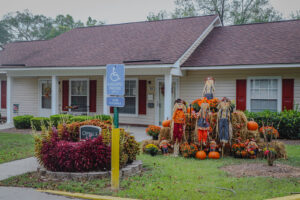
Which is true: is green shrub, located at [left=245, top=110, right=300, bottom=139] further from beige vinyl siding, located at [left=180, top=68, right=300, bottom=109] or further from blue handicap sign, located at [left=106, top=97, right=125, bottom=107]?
blue handicap sign, located at [left=106, top=97, right=125, bottom=107]

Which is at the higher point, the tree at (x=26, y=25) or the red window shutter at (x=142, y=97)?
the tree at (x=26, y=25)

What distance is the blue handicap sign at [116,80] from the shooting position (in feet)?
18.3

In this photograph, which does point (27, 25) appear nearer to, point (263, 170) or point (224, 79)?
point (224, 79)

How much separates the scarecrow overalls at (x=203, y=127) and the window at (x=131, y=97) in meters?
8.10

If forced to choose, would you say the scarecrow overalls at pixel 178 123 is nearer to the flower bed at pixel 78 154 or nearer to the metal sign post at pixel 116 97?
the flower bed at pixel 78 154

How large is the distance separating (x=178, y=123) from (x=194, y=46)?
775 centimetres

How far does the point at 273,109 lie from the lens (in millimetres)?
13211

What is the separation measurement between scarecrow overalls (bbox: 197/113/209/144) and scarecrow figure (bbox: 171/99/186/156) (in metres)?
0.46

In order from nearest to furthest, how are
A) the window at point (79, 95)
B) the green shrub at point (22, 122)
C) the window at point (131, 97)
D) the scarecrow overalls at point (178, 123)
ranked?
1. the scarecrow overalls at point (178, 123)
2. the green shrub at point (22, 122)
3. the window at point (131, 97)
4. the window at point (79, 95)

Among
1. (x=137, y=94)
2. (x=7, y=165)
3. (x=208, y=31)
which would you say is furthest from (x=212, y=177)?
(x=208, y=31)

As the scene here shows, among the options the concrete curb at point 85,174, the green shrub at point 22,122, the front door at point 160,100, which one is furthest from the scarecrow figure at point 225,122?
the green shrub at point 22,122

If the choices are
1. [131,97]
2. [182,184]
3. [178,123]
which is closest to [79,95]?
[131,97]

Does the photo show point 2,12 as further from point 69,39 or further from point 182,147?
point 182,147

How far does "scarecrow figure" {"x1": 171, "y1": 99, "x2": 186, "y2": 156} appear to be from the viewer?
841cm
